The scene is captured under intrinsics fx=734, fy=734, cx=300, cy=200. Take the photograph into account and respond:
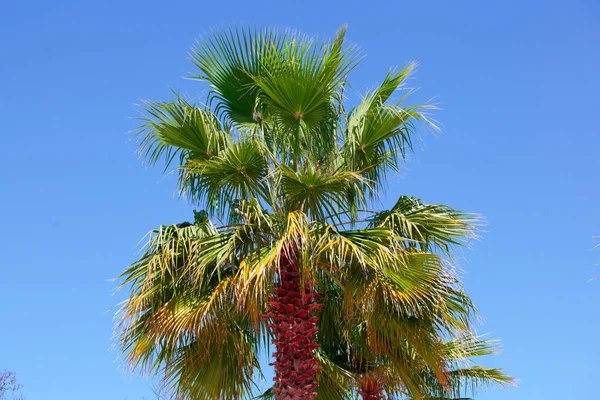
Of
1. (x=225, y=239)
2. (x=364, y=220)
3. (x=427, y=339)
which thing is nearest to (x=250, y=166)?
(x=225, y=239)

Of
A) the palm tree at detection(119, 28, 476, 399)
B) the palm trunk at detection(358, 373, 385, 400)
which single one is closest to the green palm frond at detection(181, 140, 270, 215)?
the palm tree at detection(119, 28, 476, 399)

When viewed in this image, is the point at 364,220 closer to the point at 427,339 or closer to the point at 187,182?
the point at 427,339

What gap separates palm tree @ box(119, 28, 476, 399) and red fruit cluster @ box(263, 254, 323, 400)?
2 centimetres

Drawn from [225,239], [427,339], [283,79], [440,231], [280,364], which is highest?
[283,79]

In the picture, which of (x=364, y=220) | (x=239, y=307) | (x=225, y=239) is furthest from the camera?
(x=364, y=220)

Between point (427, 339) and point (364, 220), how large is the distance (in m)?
1.74

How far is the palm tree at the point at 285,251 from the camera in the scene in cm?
823

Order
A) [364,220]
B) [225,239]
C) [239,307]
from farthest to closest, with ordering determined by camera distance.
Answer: [364,220]
[225,239]
[239,307]

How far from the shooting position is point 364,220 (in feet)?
30.9

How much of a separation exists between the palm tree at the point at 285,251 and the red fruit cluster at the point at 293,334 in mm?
16

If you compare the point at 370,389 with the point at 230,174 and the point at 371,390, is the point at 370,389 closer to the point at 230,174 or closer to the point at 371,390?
the point at 371,390

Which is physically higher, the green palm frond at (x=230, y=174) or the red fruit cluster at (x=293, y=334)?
the green palm frond at (x=230, y=174)

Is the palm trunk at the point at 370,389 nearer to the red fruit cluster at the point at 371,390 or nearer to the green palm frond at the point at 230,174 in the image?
the red fruit cluster at the point at 371,390

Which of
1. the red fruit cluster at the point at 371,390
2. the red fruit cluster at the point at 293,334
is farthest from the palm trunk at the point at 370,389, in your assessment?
the red fruit cluster at the point at 293,334
